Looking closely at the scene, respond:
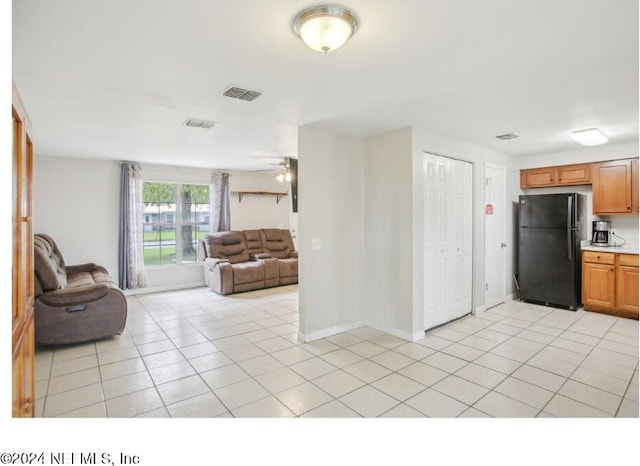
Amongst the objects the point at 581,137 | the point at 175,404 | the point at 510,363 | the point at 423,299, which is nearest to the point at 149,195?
the point at 175,404

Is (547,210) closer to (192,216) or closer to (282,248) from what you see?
(282,248)

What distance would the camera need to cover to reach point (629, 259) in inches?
169

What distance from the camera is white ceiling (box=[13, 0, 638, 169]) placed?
165cm

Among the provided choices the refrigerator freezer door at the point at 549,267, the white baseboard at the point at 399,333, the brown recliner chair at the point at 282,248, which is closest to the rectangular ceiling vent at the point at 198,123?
the white baseboard at the point at 399,333

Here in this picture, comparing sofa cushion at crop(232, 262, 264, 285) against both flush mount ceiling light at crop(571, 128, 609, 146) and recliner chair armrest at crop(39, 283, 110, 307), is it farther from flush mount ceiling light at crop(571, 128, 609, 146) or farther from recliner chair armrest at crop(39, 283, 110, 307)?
flush mount ceiling light at crop(571, 128, 609, 146)

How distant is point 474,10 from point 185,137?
11.9 ft

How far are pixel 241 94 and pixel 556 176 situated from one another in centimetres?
491

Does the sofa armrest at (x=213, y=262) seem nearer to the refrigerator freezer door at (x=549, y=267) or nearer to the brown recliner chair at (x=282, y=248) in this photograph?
the brown recliner chair at (x=282, y=248)

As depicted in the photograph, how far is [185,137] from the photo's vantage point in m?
4.27

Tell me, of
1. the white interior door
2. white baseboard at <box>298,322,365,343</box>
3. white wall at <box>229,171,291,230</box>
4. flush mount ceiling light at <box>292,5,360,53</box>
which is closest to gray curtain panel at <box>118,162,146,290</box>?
white wall at <box>229,171,291,230</box>

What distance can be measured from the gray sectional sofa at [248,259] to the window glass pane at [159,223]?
0.64m

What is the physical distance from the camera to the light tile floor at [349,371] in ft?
7.70

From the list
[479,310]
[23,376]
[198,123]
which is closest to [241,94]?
[198,123]
